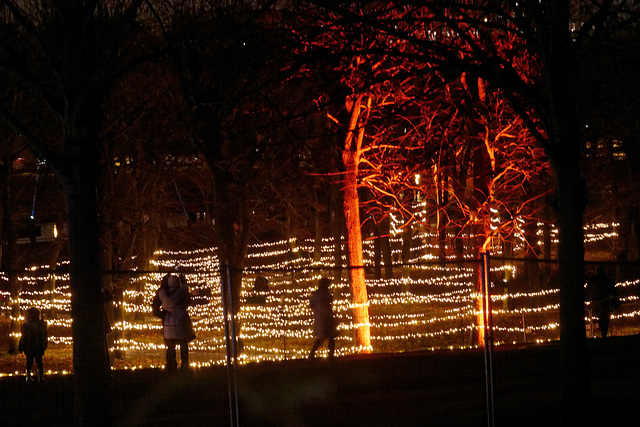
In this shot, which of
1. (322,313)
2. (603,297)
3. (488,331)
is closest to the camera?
(488,331)

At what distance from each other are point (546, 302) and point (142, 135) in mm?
15145

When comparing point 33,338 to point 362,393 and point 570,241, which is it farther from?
point 570,241

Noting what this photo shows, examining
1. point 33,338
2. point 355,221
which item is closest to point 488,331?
point 33,338

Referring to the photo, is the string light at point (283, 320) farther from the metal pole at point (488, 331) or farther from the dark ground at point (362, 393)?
the metal pole at point (488, 331)

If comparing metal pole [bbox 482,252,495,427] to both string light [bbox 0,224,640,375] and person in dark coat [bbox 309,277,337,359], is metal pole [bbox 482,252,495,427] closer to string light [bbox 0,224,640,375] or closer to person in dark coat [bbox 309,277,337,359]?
string light [bbox 0,224,640,375]

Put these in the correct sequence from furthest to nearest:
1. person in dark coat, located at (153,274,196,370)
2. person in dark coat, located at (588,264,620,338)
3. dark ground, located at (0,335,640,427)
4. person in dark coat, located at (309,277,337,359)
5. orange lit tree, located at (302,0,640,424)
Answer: person in dark coat, located at (588,264,620,338), person in dark coat, located at (309,277,337,359), person in dark coat, located at (153,274,196,370), dark ground, located at (0,335,640,427), orange lit tree, located at (302,0,640,424)

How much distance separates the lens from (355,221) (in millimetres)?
21031

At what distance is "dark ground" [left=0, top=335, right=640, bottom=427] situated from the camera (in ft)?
31.4

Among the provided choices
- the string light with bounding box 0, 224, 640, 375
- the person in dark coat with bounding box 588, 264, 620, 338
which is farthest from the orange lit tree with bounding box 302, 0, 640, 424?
the person in dark coat with bounding box 588, 264, 620, 338

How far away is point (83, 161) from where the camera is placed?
26.0ft

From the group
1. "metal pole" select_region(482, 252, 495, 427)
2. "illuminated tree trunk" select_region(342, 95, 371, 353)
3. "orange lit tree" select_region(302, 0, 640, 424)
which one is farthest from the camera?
"illuminated tree trunk" select_region(342, 95, 371, 353)

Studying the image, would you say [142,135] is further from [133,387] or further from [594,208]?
[594,208]

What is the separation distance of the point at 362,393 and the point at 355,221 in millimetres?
10214

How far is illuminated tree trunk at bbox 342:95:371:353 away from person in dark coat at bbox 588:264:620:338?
4.95 m
